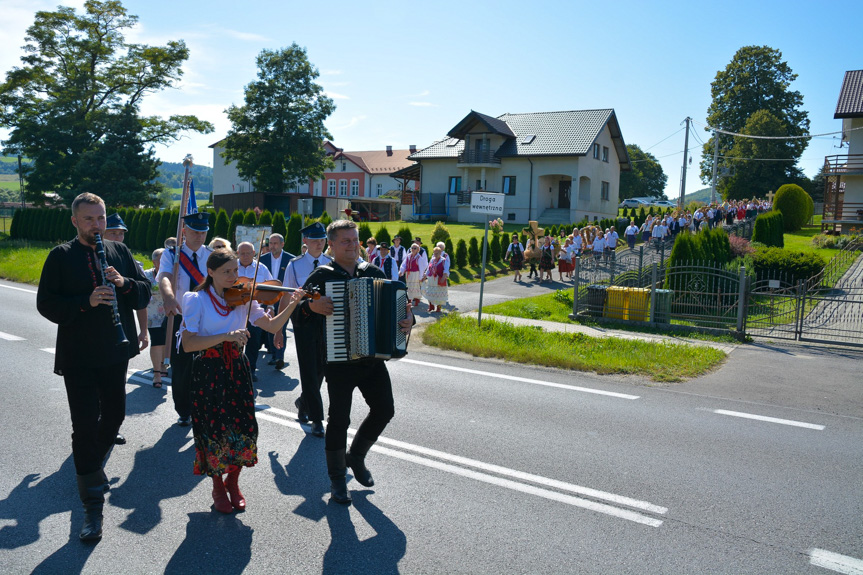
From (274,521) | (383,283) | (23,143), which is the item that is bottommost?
(274,521)

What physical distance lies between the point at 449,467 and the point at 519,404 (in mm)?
2412

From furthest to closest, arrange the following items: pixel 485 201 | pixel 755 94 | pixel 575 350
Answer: pixel 755 94 < pixel 485 201 < pixel 575 350

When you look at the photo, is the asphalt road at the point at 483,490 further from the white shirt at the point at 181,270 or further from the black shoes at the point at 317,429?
the white shirt at the point at 181,270

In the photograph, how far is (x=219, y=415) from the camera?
436 centimetres

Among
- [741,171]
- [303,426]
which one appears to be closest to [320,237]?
[303,426]

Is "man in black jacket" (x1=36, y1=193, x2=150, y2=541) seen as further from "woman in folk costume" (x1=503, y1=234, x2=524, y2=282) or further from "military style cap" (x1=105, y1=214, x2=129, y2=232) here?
"woman in folk costume" (x1=503, y1=234, x2=524, y2=282)

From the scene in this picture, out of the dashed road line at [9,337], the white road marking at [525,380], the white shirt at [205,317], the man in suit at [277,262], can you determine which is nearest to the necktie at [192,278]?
the man in suit at [277,262]

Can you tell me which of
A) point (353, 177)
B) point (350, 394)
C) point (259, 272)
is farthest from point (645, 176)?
point (350, 394)

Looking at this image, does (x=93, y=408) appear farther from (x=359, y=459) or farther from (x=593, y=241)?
(x=593, y=241)

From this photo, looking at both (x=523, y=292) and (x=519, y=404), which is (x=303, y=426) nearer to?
(x=519, y=404)

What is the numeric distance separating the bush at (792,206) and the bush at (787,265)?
809 inches

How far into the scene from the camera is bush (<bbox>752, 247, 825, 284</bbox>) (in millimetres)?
22078

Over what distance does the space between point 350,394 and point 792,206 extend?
1745 inches

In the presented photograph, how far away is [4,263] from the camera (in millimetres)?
23938
